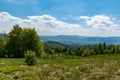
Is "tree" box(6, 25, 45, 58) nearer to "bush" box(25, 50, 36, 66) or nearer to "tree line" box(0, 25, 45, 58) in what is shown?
"tree line" box(0, 25, 45, 58)

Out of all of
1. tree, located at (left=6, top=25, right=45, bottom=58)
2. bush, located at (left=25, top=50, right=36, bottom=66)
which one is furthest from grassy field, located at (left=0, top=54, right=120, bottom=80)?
tree, located at (left=6, top=25, right=45, bottom=58)

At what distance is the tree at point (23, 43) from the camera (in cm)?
9112

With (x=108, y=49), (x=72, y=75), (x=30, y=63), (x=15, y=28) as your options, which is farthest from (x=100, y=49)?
(x=72, y=75)

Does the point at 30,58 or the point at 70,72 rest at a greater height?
the point at 70,72

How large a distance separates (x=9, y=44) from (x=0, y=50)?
672 centimetres

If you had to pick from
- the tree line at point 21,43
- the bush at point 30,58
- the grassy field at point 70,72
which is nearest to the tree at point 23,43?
the tree line at point 21,43

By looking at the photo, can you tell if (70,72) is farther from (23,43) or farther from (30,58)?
(23,43)

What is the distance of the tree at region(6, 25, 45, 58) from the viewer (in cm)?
9112

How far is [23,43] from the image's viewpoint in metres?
91.1

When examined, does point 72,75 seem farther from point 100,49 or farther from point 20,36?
point 100,49

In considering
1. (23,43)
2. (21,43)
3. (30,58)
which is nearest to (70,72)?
(30,58)

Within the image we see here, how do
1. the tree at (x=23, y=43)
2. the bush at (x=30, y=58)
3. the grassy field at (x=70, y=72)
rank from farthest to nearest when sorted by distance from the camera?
1. the tree at (x=23, y=43)
2. the bush at (x=30, y=58)
3. the grassy field at (x=70, y=72)

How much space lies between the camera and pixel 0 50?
327ft

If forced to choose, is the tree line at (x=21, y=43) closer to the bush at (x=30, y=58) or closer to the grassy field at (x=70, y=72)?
the bush at (x=30, y=58)
